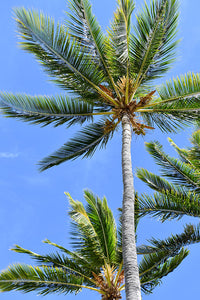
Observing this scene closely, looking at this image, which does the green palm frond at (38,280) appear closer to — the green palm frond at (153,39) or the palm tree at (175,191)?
the palm tree at (175,191)

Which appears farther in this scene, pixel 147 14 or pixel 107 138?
pixel 107 138

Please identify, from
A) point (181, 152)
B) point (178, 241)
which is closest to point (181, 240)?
point (178, 241)

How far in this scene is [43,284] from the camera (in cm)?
973

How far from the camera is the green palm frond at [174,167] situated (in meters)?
11.3

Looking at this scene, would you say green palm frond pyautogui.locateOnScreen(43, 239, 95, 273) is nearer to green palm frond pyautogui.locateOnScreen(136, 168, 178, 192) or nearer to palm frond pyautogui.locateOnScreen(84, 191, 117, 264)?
palm frond pyautogui.locateOnScreen(84, 191, 117, 264)

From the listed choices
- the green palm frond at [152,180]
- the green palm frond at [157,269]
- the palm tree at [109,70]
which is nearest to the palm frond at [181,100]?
the palm tree at [109,70]

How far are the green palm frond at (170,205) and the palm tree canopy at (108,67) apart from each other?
1846mm

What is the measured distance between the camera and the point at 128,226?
730 cm

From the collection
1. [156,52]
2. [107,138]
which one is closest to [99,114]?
[107,138]

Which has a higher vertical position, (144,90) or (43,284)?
(144,90)

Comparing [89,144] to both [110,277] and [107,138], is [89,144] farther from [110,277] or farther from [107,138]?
[110,277]

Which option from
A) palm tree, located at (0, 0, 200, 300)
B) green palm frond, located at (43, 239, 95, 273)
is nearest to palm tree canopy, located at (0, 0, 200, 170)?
palm tree, located at (0, 0, 200, 300)

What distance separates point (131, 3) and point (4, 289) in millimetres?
7422

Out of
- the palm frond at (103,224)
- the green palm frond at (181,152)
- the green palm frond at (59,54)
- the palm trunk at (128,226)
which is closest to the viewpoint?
the palm trunk at (128,226)
